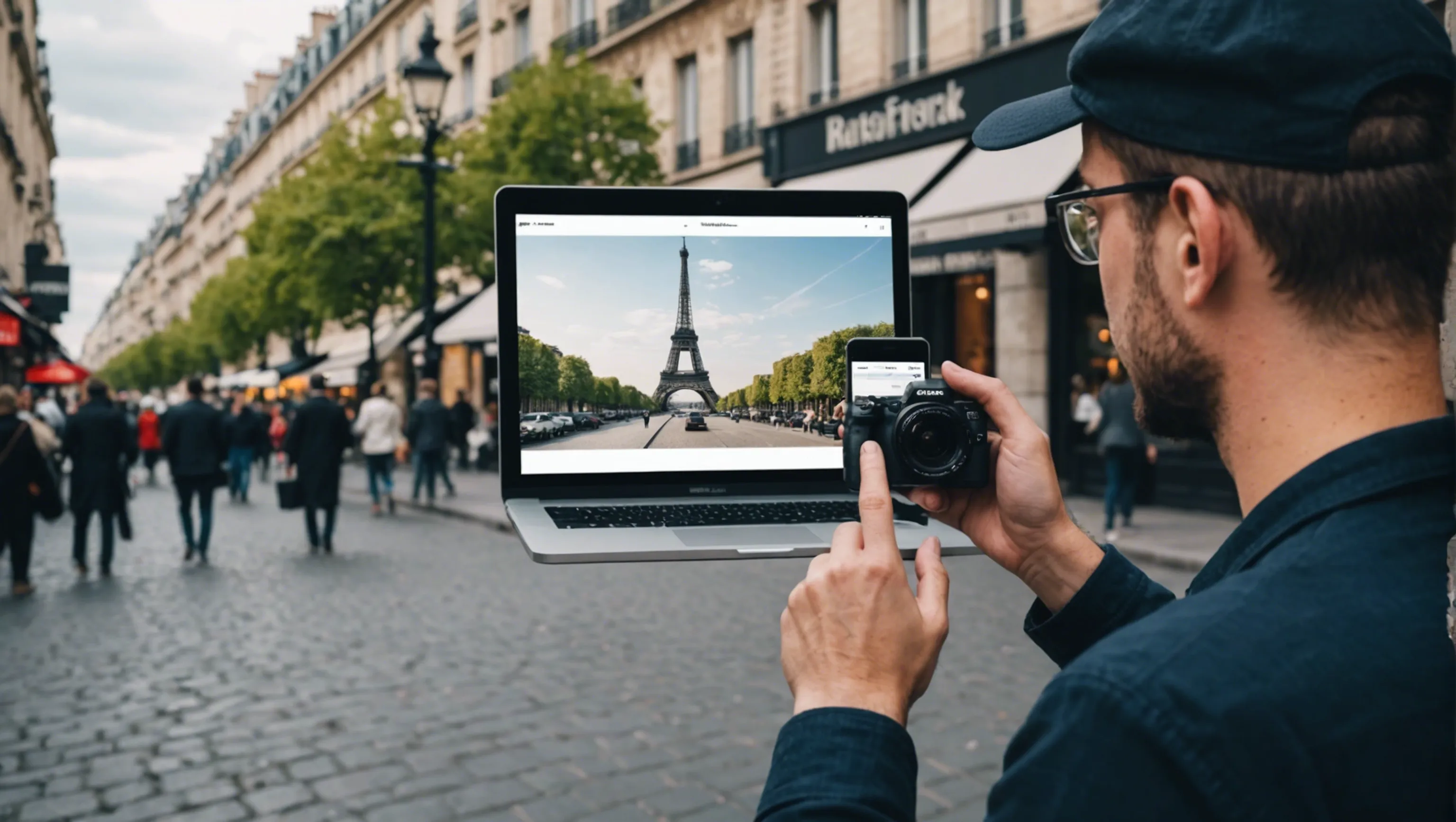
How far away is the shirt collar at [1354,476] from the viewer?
3.37 feet

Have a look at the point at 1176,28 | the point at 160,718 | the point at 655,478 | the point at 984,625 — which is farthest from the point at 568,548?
the point at 984,625

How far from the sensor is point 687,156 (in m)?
23.5

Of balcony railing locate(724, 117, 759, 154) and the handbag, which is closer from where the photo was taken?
the handbag

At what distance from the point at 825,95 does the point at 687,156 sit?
4.43 metres

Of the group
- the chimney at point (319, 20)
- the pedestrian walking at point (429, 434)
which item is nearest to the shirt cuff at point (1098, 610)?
the pedestrian walking at point (429, 434)

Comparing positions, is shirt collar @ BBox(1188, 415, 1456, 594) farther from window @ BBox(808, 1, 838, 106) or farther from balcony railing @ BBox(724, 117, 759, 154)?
balcony railing @ BBox(724, 117, 759, 154)

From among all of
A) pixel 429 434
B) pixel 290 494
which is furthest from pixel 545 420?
pixel 429 434

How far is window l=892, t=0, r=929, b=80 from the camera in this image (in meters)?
17.7

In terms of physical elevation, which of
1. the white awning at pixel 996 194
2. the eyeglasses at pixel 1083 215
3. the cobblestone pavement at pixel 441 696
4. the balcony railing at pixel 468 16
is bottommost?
the cobblestone pavement at pixel 441 696

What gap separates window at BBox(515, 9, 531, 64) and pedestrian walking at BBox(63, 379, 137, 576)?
827 inches

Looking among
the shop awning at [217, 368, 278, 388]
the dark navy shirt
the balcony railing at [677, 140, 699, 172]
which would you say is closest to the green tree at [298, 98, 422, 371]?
the balcony railing at [677, 140, 699, 172]

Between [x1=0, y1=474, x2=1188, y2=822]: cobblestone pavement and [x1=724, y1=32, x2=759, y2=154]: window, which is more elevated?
[x1=724, y1=32, x2=759, y2=154]: window

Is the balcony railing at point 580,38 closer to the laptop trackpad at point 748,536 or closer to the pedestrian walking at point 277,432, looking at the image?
the pedestrian walking at point 277,432

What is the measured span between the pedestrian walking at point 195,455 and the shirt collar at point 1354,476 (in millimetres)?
11527
